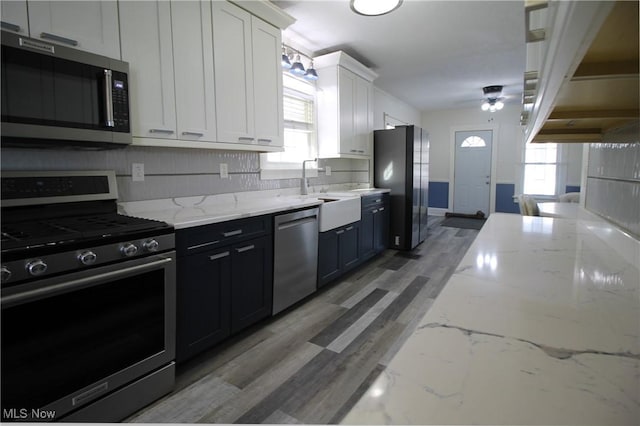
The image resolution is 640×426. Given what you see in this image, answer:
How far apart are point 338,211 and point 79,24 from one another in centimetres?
234

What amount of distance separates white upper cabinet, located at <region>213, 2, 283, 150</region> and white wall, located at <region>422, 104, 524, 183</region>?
5988 millimetres

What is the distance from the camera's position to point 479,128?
734cm

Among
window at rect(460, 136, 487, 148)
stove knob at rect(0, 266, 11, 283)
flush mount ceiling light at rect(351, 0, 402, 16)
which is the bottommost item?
stove knob at rect(0, 266, 11, 283)

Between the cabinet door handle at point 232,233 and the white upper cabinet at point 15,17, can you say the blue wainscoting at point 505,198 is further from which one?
the white upper cabinet at point 15,17

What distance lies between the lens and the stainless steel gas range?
48.4 inches

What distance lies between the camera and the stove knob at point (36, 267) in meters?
1.21

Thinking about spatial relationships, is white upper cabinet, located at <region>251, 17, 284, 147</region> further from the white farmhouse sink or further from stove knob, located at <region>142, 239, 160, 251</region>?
stove knob, located at <region>142, 239, 160, 251</region>

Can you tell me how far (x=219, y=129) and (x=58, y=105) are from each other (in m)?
0.95

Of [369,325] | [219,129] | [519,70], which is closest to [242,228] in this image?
[219,129]

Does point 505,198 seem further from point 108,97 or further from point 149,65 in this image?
point 108,97

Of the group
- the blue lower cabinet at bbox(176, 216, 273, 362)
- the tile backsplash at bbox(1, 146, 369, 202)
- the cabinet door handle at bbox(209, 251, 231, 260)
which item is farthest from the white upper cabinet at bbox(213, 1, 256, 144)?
the cabinet door handle at bbox(209, 251, 231, 260)

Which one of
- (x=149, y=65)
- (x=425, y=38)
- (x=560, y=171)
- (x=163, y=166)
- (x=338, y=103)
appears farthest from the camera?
(x=560, y=171)

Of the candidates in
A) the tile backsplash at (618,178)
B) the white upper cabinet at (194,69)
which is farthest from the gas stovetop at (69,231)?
the tile backsplash at (618,178)

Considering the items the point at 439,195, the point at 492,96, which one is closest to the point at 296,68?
the point at 492,96
